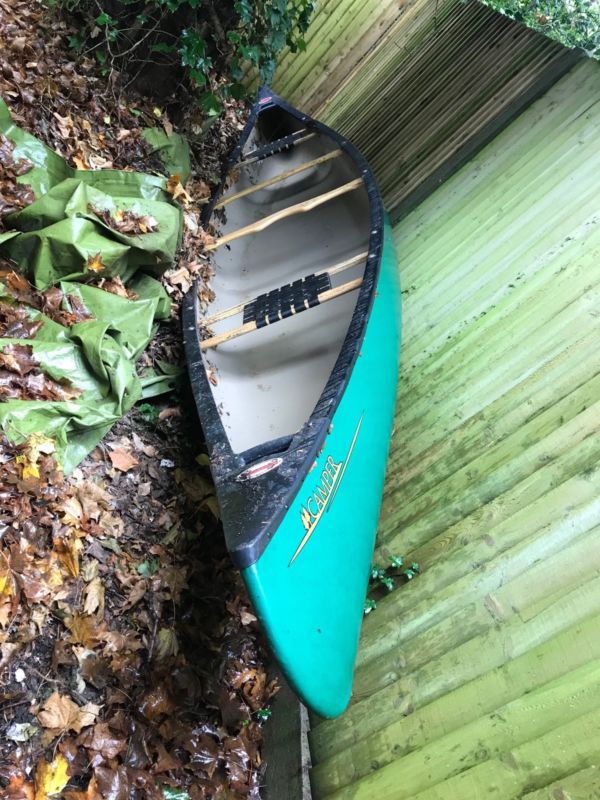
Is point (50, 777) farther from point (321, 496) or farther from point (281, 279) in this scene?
point (281, 279)

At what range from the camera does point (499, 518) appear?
7.66ft

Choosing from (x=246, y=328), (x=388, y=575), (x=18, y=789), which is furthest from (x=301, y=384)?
(x=18, y=789)

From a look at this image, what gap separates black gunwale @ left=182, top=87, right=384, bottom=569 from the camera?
70.1 inches

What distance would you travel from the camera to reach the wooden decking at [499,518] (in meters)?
1.80

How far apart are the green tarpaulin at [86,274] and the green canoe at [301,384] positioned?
39 cm

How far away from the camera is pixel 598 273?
283 centimetres

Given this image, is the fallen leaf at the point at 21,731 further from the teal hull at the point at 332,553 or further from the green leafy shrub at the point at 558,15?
the green leafy shrub at the point at 558,15

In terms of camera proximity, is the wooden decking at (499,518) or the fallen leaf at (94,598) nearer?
the wooden decking at (499,518)

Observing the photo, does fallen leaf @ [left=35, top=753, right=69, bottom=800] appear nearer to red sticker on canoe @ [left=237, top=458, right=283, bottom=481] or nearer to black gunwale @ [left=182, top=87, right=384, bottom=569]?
black gunwale @ [left=182, top=87, right=384, bottom=569]

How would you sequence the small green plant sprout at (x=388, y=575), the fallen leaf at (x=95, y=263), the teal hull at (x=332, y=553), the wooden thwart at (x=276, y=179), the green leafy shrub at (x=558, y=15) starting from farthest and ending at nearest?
the green leafy shrub at (x=558, y=15) < the wooden thwart at (x=276, y=179) < the fallen leaf at (x=95, y=263) < the small green plant sprout at (x=388, y=575) < the teal hull at (x=332, y=553)

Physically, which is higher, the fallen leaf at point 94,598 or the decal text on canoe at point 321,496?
the decal text on canoe at point 321,496

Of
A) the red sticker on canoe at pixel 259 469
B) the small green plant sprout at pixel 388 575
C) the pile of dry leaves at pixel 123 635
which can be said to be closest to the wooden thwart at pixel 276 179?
the pile of dry leaves at pixel 123 635

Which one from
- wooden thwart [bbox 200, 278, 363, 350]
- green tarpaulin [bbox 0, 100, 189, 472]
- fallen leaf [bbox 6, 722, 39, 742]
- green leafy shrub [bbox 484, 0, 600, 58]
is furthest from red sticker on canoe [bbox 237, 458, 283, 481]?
green leafy shrub [bbox 484, 0, 600, 58]

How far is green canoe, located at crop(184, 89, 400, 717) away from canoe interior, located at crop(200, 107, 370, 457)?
11 millimetres
